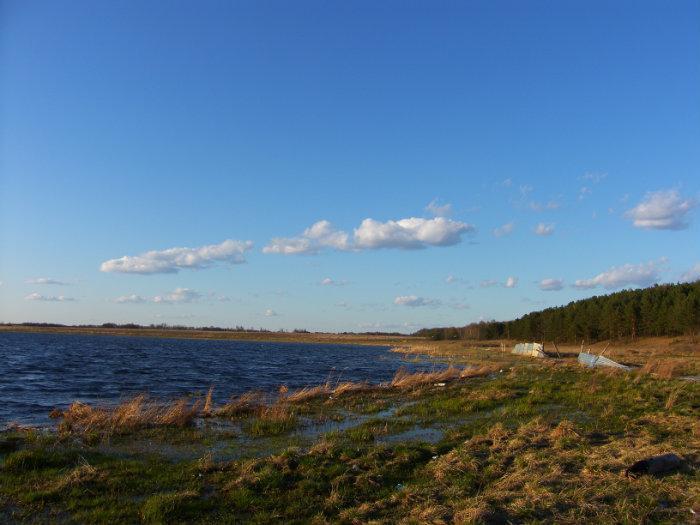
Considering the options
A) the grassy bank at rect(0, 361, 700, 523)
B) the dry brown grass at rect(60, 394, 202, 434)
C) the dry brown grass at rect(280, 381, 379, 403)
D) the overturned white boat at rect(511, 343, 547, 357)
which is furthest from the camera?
the overturned white boat at rect(511, 343, 547, 357)

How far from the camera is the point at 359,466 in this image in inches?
453

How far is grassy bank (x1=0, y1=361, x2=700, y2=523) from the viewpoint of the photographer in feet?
28.2

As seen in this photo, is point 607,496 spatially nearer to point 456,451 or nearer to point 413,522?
point 413,522

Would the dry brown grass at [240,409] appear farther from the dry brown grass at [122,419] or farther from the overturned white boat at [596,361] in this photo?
the overturned white boat at [596,361]

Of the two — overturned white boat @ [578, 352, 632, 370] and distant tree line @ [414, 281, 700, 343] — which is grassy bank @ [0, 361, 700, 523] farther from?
distant tree line @ [414, 281, 700, 343]

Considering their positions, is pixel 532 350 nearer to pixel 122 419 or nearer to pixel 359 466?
pixel 122 419

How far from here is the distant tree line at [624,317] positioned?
237 feet

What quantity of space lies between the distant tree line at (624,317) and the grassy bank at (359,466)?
61065mm

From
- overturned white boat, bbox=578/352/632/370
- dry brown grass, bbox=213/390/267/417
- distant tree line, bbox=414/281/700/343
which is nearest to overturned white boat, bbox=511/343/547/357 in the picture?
overturned white boat, bbox=578/352/632/370

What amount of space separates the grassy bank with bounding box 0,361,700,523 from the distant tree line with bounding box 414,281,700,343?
200 feet

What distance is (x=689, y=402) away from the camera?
1944 centimetres

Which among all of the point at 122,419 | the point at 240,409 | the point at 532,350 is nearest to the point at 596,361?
the point at 532,350

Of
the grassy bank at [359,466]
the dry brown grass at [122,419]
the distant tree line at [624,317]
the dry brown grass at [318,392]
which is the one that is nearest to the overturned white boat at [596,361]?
the grassy bank at [359,466]

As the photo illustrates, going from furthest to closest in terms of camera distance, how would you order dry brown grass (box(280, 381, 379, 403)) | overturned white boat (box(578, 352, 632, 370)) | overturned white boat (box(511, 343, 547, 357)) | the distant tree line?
the distant tree line, overturned white boat (box(511, 343, 547, 357)), overturned white boat (box(578, 352, 632, 370)), dry brown grass (box(280, 381, 379, 403))
